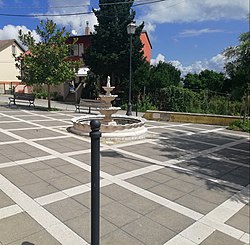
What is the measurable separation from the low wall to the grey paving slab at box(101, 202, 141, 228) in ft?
40.2

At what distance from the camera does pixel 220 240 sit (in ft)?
11.7

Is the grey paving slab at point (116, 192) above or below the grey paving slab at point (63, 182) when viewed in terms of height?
below

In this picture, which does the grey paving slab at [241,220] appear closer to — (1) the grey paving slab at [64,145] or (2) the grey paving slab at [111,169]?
(2) the grey paving slab at [111,169]

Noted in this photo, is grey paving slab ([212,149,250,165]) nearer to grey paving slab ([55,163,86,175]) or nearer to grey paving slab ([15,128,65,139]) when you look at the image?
grey paving slab ([55,163,86,175])

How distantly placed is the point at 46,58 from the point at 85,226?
15567 millimetres

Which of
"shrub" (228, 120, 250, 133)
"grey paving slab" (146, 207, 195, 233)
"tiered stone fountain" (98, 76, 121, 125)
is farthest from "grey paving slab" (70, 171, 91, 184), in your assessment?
"shrub" (228, 120, 250, 133)

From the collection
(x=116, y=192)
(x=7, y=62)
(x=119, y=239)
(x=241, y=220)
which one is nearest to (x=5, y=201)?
(x=116, y=192)

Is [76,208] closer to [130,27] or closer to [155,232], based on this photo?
[155,232]

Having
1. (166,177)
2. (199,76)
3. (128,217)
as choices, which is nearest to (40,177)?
(128,217)

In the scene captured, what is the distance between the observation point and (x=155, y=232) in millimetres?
3635

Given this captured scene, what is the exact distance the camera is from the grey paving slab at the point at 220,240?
3515 millimetres

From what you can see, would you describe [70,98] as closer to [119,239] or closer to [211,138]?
[211,138]

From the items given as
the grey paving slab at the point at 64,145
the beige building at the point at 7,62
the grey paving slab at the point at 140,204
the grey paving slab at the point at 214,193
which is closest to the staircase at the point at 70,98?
the beige building at the point at 7,62

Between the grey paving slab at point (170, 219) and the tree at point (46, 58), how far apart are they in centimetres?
1458
